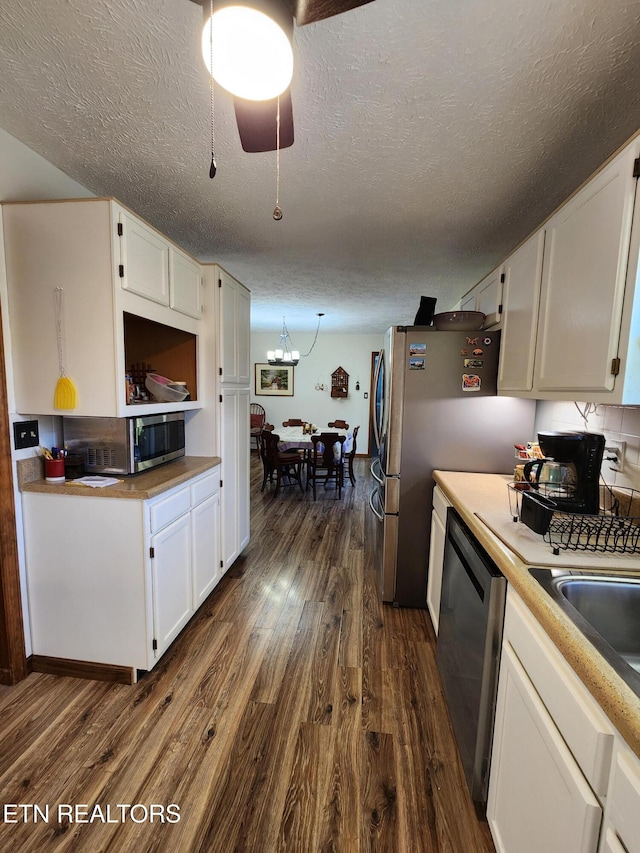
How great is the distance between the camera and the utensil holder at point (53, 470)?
68.7 inches

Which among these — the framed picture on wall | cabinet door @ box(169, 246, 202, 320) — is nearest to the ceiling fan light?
cabinet door @ box(169, 246, 202, 320)

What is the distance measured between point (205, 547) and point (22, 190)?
204 centimetres

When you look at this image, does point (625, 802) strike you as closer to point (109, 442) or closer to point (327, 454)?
point (109, 442)

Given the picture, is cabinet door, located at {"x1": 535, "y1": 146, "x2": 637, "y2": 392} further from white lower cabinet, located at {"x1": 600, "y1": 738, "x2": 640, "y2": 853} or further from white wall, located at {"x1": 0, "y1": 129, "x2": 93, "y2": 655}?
white wall, located at {"x1": 0, "y1": 129, "x2": 93, "y2": 655}

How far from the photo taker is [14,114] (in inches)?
56.4

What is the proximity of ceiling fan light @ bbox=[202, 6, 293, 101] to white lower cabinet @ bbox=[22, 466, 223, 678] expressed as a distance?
154cm

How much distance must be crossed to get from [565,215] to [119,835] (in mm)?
2700

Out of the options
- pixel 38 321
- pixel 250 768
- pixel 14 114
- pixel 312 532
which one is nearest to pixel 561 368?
pixel 250 768

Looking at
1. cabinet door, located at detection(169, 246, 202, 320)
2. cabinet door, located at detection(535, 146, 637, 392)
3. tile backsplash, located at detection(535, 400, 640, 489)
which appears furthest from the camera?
cabinet door, located at detection(169, 246, 202, 320)

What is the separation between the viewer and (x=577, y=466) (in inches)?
53.2

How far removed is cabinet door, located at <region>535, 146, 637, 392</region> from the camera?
1.11 meters

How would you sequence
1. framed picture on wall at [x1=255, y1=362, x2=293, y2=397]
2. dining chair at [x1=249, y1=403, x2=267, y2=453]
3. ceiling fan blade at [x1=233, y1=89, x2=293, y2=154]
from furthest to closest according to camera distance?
framed picture on wall at [x1=255, y1=362, x2=293, y2=397]
dining chair at [x1=249, y1=403, x2=267, y2=453]
ceiling fan blade at [x1=233, y1=89, x2=293, y2=154]

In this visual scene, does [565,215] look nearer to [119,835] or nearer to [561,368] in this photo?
[561,368]

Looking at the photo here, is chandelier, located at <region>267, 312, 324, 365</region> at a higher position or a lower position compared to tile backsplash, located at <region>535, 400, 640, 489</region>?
higher
